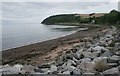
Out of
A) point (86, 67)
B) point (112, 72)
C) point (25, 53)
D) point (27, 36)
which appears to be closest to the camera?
point (112, 72)

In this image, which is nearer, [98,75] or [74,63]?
[98,75]

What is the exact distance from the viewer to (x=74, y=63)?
927 centimetres

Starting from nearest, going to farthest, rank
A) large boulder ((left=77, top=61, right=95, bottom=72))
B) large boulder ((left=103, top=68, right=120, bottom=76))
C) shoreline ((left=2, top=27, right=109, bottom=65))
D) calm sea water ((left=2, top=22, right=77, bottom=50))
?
large boulder ((left=103, top=68, right=120, bottom=76)) < large boulder ((left=77, top=61, right=95, bottom=72)) < shoreline ((left=2, top=27, right=109, bottom=65)) < calm sea water ((left=2, top=22, right=77, bottom=50))

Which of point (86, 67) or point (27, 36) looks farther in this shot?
point (27, 36)

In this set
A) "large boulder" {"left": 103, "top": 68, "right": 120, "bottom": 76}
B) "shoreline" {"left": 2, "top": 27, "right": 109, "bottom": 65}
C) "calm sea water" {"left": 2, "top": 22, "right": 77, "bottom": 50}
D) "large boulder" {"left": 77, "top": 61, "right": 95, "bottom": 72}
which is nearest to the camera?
"large boulder" {"left": 103, "top": 68, "right": 120, "bottom": 76}

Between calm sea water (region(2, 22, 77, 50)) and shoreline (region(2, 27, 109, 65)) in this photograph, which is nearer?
shoreline (region(2, 27, 109, 65))

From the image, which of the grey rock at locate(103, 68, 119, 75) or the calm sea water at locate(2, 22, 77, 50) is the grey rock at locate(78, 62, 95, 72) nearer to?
the grey rock at locate(103, 68, 119, 75)

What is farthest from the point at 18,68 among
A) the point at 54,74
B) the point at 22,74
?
the point at 54,74

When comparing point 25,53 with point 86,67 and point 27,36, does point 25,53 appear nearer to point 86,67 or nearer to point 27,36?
point 86,67

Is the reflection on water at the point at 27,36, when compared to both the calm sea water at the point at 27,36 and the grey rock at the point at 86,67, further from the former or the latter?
the grey rock at the point at 86,67

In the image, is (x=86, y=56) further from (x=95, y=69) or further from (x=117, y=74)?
(x=117, y=74)

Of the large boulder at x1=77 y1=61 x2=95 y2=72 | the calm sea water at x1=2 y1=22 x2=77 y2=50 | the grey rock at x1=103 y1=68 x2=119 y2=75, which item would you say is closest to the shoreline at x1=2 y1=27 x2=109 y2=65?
the calm sea water at x1=2 y1=22 x2=77 y2=50

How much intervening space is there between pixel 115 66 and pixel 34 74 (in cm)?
266

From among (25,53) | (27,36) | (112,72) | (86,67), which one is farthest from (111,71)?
(27,36)
